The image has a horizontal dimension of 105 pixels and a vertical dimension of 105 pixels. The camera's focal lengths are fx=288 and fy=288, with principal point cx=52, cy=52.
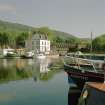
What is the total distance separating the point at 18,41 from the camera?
645 ft

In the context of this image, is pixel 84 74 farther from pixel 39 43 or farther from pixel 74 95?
pixel 39 43

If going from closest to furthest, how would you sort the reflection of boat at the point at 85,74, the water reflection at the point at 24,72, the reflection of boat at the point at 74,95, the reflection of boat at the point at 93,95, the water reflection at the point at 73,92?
the reflection of boat at the point at 93,95 < the reflection of boat at the point at 85,74 < the reflection of boat at the point at 74,95 < the water reflection at the point at 73,92 < the water reflection at the point at 24,72

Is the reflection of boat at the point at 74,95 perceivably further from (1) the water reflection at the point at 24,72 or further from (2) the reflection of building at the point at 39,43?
(2) the reflection of building at the point at 39,43

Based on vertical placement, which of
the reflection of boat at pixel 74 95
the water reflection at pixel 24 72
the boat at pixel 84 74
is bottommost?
the water reflection at pixel 24 72

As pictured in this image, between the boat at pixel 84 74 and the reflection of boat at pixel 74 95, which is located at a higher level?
the boat at pixel 84 74

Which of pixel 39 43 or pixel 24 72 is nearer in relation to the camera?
pixel 24 72

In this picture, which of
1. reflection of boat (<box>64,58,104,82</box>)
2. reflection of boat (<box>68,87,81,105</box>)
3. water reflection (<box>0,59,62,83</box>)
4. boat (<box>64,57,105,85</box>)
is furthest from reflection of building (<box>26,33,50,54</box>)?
reflection of boat (<box>64,58,104,82</box>)

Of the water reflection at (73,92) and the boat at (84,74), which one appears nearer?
the boat at (84,74)

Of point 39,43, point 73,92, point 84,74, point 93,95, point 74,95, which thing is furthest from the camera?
point 39,43

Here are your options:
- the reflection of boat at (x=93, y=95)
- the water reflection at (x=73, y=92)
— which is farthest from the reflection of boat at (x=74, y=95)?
the reflection of boat at (x=93, y=95)

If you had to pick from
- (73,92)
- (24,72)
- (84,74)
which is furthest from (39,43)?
(84,74)

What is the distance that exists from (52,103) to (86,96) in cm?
1161

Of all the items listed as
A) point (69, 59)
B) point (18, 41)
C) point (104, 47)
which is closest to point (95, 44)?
point (104, 47)

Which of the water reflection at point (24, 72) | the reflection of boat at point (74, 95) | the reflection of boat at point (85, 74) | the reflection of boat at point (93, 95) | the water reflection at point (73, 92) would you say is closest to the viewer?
the reflection of boat at point (93, 95)
